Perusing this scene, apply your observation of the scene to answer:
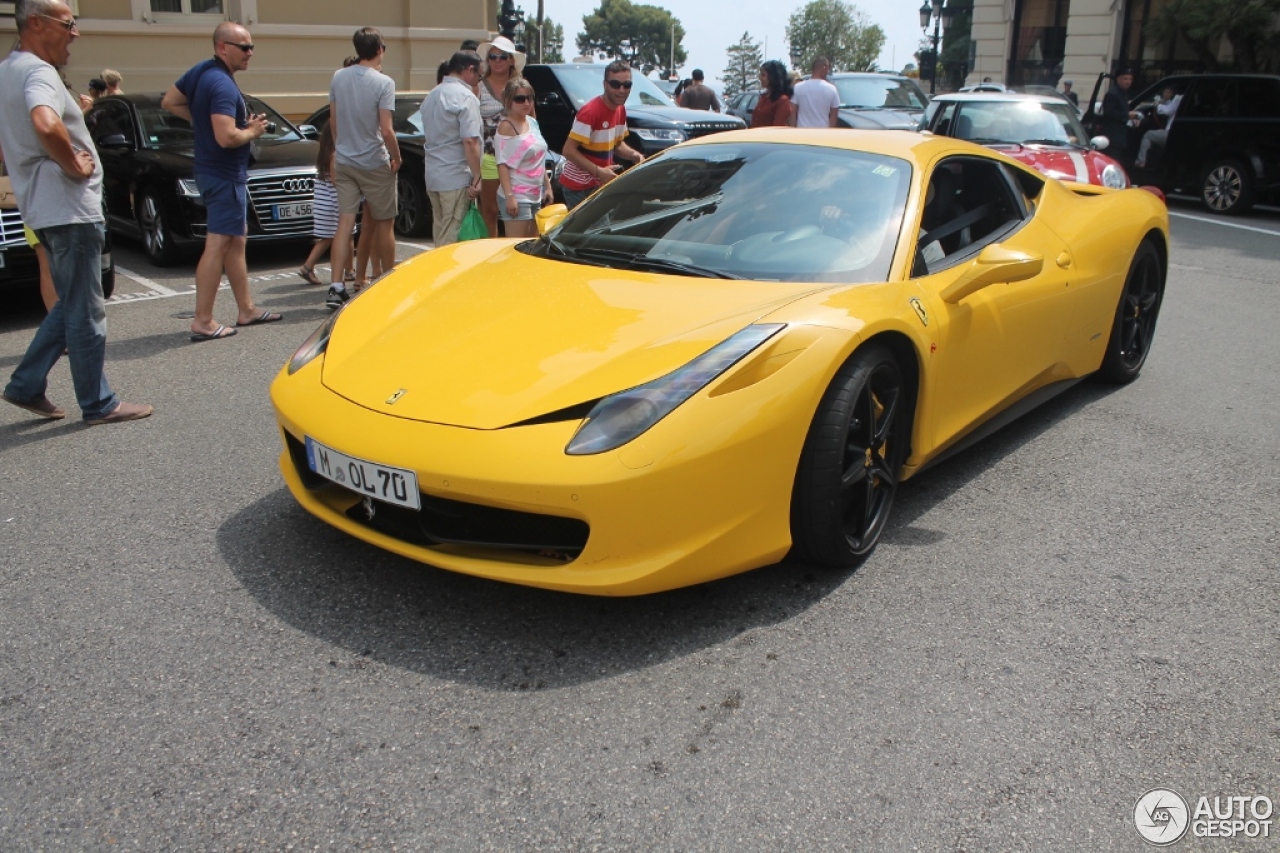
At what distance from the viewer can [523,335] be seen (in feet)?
11.0

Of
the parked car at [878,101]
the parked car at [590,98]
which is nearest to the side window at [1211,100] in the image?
the parked car at [878,101]

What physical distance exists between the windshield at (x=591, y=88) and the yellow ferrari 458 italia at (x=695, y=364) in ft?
31.4

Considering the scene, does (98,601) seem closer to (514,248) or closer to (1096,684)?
(514,248)

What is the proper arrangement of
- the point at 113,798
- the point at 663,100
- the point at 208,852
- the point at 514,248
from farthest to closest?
1. the point at 663,100
2. the point at 514,248
3. the point at 113,798
4. the point at 208,852

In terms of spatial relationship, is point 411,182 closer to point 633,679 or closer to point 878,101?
point 633,679

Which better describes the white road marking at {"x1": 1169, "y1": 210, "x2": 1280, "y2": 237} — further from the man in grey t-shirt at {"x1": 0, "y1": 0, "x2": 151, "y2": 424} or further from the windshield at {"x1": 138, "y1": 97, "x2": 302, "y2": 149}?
the man in grey t-shirt at {"x1": 0, "y1": 0, "x2": 151, "y2": 424}

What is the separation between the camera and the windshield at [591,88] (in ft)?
45.1

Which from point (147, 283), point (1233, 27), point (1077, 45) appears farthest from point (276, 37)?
point (1077, 45)

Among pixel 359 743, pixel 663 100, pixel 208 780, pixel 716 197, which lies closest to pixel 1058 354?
pixel 716 197

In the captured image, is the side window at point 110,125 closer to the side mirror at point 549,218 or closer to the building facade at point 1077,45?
the side mirror at point 549,218

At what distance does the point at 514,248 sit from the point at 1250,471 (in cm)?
301

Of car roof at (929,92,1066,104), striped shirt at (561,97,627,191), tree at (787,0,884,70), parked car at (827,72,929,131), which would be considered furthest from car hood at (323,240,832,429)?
tree at (787,0,884,70)

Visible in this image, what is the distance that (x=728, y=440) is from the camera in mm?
2926

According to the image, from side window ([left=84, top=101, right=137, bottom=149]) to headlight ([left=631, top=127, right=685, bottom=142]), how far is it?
5.70 m
